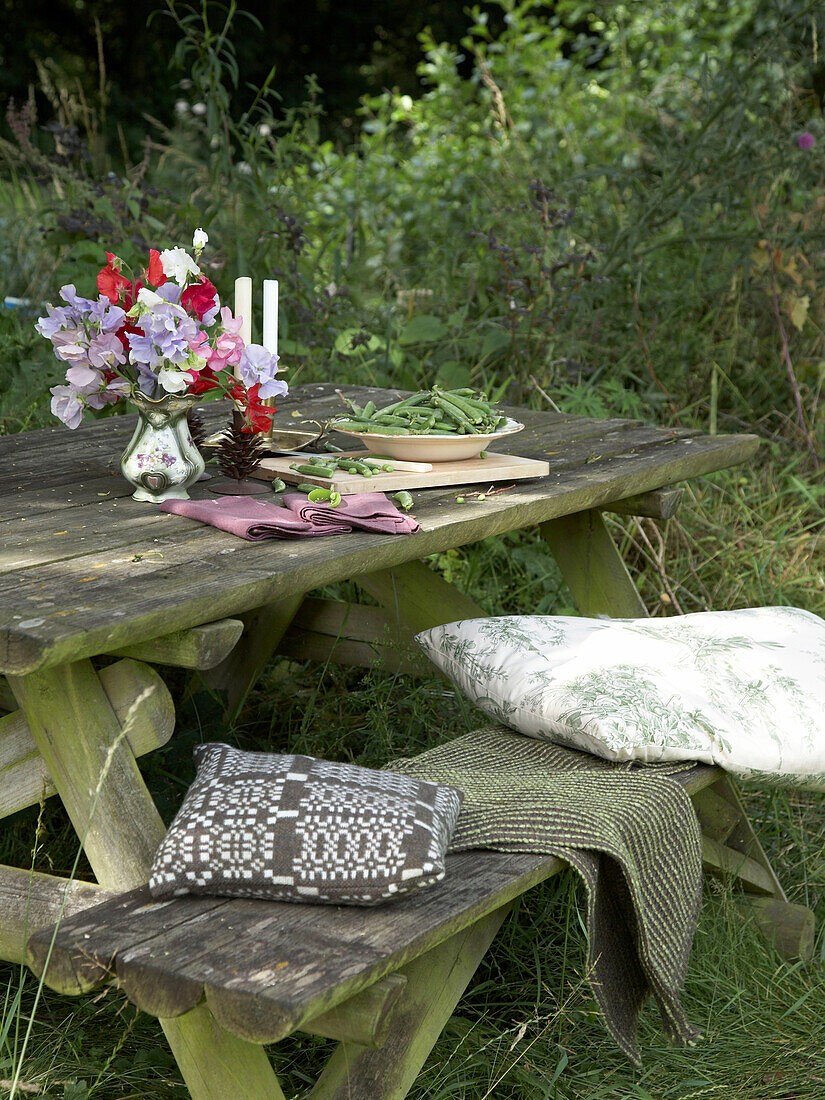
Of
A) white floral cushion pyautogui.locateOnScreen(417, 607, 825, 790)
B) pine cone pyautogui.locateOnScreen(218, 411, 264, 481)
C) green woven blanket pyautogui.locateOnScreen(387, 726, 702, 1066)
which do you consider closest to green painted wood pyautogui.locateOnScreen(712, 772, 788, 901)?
white floral cushion pyautogui.locateOnScreen(417, 607, 825, 790)

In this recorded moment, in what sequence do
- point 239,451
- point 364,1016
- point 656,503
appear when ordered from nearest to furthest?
point 364,1016 < point 239,451 < point 656,503

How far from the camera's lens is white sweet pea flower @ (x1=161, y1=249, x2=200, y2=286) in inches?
72.8

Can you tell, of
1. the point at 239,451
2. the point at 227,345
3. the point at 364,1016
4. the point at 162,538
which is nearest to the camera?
the point at 364,1016

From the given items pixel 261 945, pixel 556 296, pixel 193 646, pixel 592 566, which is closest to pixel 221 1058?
pixel 261 945

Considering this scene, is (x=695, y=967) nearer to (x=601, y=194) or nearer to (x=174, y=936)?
(x=174, y=936)

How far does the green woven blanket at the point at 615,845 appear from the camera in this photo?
1676 mm

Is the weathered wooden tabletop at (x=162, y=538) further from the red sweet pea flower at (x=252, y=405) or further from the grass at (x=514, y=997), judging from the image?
the grass at (x=514, y=997)

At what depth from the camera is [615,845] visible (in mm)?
1678

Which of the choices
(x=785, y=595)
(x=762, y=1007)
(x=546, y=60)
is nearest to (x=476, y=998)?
(x=762, y=1007)

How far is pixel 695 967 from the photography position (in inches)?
86.4

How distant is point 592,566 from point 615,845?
1.23 m

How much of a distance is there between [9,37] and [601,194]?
25.4 feet

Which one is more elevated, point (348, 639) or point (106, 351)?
Result: point (106, 351)

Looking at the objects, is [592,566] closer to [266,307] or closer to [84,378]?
[266,307]
